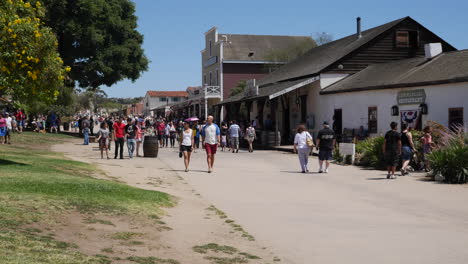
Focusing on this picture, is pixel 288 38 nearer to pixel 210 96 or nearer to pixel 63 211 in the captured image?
pixel 210 96

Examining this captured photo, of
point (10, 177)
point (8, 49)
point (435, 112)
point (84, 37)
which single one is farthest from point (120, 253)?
point (84, 37)

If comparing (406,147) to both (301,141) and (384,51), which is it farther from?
(384,51)

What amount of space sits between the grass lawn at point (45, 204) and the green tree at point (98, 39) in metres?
26.9

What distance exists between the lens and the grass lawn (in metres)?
6.28

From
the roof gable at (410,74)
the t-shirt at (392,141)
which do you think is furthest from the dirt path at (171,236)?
the roof gable at (410,74)

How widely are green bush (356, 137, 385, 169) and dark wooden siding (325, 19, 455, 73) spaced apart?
1201cm

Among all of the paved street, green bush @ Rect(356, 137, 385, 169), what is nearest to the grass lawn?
the paved street

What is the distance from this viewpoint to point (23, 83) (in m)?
15.5

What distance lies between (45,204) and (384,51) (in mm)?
28516

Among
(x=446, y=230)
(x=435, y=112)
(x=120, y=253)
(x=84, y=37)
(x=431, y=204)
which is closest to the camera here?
(x=120, y=253)

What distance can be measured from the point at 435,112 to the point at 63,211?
18.5 m

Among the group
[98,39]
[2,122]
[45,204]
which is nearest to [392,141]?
[45,204]

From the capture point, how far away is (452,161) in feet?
53.3

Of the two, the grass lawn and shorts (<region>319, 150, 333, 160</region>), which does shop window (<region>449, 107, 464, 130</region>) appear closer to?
shorts (<region>319, 150, 333, 160</region>)
